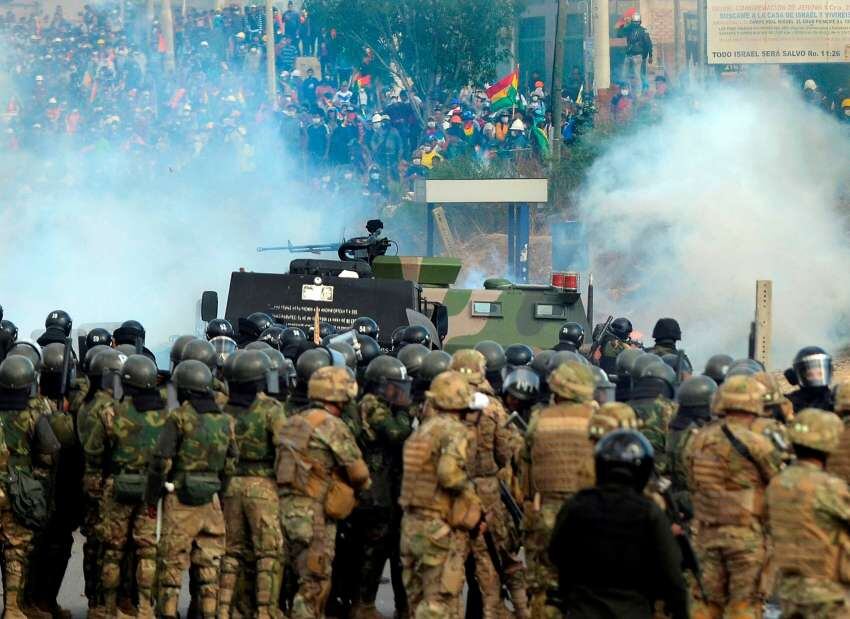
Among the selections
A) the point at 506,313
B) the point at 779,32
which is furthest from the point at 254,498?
the point at 779,32

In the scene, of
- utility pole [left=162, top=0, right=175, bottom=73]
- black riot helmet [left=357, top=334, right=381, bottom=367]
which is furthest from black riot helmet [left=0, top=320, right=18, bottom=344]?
utility pole [left=162, top=0, right=175, bottom=73]

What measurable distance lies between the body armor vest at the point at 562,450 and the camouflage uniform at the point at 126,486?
2374mm

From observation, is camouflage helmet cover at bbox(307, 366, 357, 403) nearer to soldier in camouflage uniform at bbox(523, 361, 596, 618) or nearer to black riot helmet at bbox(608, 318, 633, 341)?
soldier in camouflage uniform at bbox(523, 361, 596, 618)

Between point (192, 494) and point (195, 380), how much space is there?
62cm

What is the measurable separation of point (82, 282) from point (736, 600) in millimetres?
26513

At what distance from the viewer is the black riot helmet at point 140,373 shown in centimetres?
1005

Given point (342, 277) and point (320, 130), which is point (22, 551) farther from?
point (320, 130)

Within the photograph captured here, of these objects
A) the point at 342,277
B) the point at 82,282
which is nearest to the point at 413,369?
the point at 342,277

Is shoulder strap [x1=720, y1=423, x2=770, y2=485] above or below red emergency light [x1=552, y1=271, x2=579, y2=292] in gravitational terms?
below

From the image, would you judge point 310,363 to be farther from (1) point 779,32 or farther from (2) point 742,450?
(1) point 779,32

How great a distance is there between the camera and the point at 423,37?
118 ft

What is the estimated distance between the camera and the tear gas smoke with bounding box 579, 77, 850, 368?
28.6 meters

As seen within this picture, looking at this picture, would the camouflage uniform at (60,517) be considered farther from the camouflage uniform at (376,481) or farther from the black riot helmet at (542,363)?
the black riot helmet at (542,363)

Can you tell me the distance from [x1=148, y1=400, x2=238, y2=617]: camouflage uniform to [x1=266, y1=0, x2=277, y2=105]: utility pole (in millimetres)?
24666
